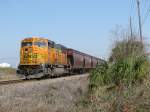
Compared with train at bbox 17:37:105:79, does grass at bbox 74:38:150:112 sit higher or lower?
lower

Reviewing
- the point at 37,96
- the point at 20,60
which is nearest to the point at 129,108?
the point at 37,96

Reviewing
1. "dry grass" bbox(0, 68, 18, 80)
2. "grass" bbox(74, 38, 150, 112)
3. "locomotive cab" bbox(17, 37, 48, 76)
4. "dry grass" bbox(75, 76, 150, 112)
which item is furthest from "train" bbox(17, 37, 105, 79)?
"dry grass" bbox(75, 76, 150, 112)

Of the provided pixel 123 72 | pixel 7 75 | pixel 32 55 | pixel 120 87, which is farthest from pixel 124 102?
pixel 7 75

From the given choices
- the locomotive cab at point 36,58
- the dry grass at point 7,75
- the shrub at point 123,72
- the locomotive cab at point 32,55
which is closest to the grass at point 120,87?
the shrub at point 123,72

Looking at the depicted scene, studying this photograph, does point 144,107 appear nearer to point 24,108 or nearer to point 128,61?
point 24,108

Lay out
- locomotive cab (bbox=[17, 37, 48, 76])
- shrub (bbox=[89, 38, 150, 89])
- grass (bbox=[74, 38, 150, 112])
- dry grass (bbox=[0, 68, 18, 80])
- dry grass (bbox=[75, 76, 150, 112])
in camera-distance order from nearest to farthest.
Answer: dry grass (bbox=[75, 76, 150, 112]) → grass (bbox=[74, 38, 150, 112]) → shrub (bbox=[89, 38, 150, 89]) → locomotive cab (bbox=[17, 37, 48, 76]) → dry grass (bbox=[0, 68, 18, 80])

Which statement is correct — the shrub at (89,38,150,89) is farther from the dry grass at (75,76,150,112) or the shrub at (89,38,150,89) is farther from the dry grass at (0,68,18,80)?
the dry grass at (0,68,18,80)

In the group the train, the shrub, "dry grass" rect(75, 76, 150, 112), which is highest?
the train

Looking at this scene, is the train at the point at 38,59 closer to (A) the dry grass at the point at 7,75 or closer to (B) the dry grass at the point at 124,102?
(A) the dry grass at the point at 7,75

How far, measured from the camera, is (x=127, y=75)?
14438 mm

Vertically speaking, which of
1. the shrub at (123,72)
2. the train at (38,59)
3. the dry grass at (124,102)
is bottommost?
the dry grass at (124,102)

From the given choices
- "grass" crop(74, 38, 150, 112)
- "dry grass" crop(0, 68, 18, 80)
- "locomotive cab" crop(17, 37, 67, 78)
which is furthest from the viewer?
"dry grass" crop(0, 68, 18, 80)

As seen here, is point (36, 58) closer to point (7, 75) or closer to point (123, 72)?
point (123, 72)

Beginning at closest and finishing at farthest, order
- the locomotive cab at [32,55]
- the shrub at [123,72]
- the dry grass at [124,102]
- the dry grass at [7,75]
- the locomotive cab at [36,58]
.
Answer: the dry grass at [124,102], the shrub at [123,72], the locomotive cab at [36,58], the locomotive cab at [32,55], the dry grass at [7,75]
